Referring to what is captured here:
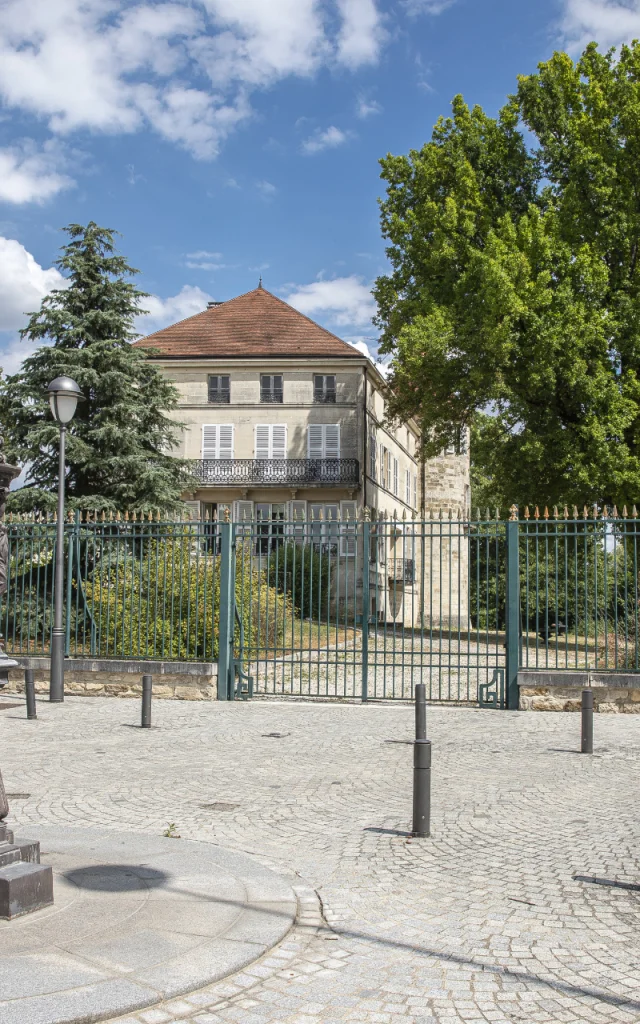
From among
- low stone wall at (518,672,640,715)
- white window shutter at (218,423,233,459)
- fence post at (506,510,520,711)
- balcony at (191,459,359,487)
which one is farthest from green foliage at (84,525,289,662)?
white window shutter at (218,423,233,459)

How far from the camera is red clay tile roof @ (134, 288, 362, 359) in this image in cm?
4097

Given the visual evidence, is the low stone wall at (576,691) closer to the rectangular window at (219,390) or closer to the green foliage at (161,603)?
the green foliage at (161,603)

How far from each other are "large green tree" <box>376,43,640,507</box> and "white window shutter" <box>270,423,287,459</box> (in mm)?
14230

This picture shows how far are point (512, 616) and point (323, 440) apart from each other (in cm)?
2873

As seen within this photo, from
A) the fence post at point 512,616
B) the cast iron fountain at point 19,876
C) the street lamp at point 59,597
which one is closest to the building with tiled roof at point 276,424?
the street lamp at point 59,597

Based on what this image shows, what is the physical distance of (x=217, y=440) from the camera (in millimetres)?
40781

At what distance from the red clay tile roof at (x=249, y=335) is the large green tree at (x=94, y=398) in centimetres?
1774

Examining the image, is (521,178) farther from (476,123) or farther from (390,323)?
(390,323)

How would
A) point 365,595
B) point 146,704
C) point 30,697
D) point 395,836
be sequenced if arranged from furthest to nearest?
1. point 365,595
2. point 30,697
3. point 146,704
4. point 395,836

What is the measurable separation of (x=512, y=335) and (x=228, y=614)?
40.9ft

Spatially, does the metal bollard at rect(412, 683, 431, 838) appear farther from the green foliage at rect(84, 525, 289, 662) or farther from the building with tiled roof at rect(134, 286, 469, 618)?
the building with tiled roof at rect(134, 286, 469, 618)

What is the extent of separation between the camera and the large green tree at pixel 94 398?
69.1 ft

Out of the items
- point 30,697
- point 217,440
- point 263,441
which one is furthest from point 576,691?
point 217,440

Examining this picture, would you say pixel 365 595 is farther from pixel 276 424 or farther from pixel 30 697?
pixel 276 424
